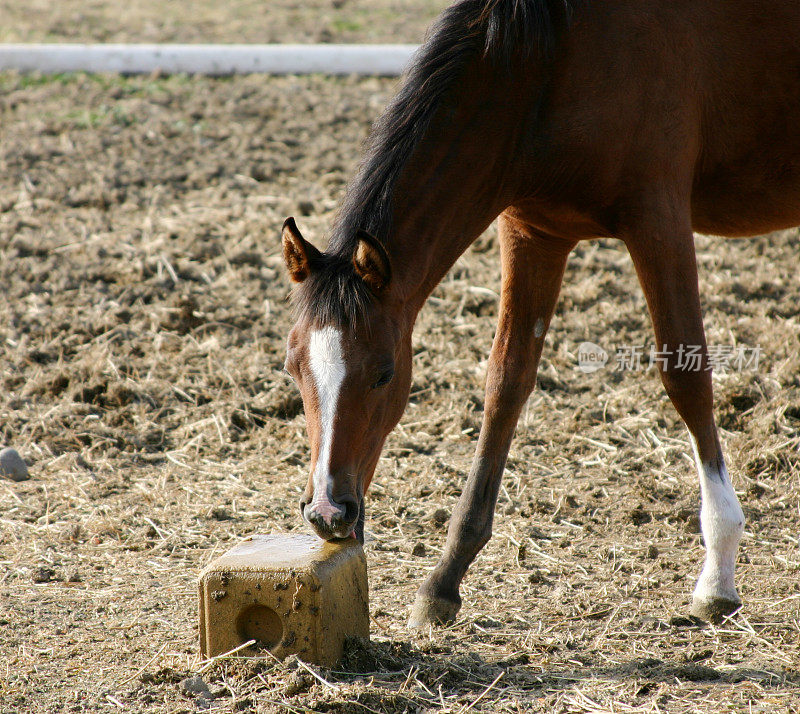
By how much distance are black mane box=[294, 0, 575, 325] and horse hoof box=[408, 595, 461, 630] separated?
1366mm

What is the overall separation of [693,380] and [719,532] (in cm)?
57

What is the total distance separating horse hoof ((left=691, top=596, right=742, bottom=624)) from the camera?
337cm

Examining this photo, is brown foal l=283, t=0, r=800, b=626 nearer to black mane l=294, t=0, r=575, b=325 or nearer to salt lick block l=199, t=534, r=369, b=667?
black mane l=294, t=0, r=575, b=325

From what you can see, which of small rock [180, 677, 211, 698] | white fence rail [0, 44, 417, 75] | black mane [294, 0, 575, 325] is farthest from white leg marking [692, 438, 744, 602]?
white fence rail [0, 44, 417, 75]

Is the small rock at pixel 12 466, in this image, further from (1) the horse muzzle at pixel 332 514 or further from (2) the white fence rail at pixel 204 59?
(2) the white fence rail at pixel 204 59

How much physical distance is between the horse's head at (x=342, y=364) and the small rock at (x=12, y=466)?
7.97ft

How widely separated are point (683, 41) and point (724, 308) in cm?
300

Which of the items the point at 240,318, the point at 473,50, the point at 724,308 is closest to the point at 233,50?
the point at 240,318

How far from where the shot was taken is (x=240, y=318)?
611 cm

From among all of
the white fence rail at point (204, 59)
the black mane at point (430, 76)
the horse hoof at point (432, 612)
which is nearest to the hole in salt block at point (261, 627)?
the horse hoof at point (432, 612)

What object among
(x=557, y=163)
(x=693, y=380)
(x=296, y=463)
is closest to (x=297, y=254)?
(x=557, y=163)

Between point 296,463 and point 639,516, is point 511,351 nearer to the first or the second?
point 639,516

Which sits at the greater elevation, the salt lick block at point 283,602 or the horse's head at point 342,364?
the horse's head at point 342,364

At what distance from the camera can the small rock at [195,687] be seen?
111 inches
